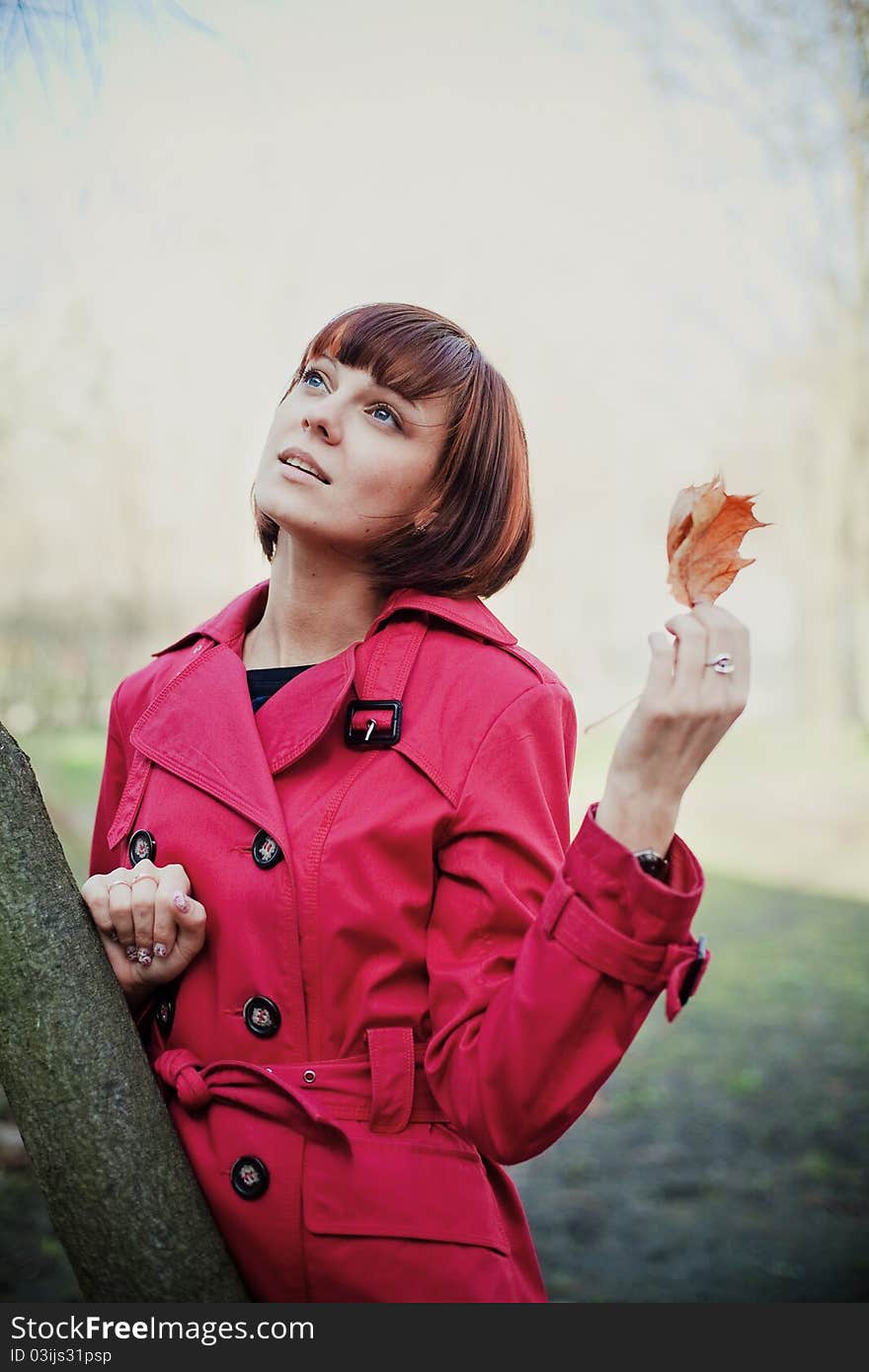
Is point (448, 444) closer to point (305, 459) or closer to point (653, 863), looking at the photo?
point (305, 459)

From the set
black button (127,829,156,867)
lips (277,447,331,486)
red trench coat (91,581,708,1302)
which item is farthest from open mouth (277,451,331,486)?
black button (127,829,156,867)

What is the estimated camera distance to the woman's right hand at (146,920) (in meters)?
1.43

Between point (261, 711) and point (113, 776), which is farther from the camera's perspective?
point (113, 776)

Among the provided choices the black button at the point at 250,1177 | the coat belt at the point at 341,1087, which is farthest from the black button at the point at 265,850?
the black button at the point at 250,1177

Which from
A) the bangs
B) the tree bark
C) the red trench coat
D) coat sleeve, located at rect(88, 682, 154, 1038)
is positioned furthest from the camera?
coat sleeve, located at rect(88, 682, 154, 1038)

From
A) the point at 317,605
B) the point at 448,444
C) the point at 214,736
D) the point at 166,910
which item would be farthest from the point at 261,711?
the point at 448,444

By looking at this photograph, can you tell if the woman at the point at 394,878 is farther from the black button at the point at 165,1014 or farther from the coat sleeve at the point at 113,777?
the coat sleeve at the point at 113,777

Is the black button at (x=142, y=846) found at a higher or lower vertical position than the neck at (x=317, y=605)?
lower

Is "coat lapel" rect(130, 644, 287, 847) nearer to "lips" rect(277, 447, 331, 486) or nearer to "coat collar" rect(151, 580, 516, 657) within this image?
"coat collar" rect(151, 580, 516, 657)

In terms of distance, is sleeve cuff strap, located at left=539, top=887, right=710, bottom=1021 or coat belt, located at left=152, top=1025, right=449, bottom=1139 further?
coat belt, located at left=152, top=1025, right=449, bottom=1139

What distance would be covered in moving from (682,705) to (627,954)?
248 mm

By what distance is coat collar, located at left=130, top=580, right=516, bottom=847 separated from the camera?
153cm

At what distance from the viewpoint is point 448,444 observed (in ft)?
5.49

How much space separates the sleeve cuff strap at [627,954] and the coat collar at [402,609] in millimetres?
458
